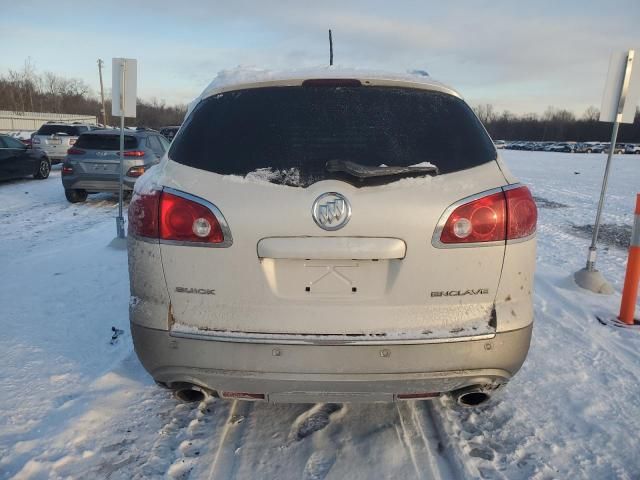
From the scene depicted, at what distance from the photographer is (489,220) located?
223 cm

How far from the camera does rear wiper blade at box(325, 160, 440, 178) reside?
2150mm

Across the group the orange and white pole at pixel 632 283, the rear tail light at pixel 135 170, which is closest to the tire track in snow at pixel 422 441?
the orange and white pole at pixel 632 283

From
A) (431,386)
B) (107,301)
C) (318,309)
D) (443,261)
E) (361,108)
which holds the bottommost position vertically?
(107,301)

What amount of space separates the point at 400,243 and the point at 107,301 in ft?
11.9

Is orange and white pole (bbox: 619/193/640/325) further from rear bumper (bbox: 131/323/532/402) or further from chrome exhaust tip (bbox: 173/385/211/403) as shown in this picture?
chrome exhaust tip (bbox: 173/385/211/403)

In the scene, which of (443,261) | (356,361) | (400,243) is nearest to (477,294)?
(443,261)

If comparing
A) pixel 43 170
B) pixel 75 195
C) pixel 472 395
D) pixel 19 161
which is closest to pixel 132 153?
pixel 75 195

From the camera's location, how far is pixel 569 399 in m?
3.11

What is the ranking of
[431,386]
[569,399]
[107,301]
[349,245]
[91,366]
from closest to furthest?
[349,245], [431,386], [569,399], [91,366], [107,301]

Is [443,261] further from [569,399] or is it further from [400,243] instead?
[569,399]

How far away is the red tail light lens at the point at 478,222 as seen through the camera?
2201 millimetres

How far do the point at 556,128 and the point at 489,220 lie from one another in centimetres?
12831

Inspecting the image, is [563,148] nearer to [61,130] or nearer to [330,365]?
[61,130]

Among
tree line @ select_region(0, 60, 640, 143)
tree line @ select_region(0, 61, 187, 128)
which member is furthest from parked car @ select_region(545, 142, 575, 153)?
tree line @ select_region(0, 61, 187, 128)
